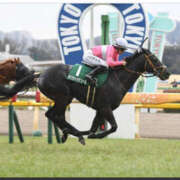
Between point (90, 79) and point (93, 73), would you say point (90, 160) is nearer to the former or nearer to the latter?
point (90, 79)

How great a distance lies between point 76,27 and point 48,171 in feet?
17.5

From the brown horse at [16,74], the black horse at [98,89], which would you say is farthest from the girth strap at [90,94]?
the brown horse at [16,74]

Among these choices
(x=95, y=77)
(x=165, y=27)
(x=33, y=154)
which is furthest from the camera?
(x=165, y=27)

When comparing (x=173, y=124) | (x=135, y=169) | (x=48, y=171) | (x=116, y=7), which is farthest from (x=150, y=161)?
(x=173, y=124)

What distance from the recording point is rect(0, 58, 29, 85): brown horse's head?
6.94 metres

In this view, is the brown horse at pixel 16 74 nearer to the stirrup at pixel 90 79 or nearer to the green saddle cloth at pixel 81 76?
the green saddle cloth at pixel 81 76

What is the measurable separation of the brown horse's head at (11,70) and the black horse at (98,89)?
1.61 ft

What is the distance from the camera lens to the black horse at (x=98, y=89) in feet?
24.0

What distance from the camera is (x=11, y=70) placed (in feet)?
22.9

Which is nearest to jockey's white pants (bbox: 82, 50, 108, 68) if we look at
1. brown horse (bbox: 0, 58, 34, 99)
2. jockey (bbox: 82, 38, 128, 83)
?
jockey (bbox: 82, 38, 128, 83)

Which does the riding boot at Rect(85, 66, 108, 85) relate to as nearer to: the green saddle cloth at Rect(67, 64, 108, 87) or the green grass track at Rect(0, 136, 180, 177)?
the green saddle cloth at Rect(67, 64, 108, 87)

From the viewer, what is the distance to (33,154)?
6676 millimetres

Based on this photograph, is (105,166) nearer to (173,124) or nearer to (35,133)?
(35,133)

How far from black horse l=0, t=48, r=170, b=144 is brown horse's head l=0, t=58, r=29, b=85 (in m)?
0.49
